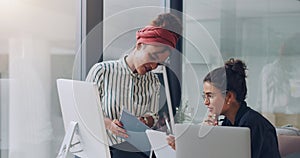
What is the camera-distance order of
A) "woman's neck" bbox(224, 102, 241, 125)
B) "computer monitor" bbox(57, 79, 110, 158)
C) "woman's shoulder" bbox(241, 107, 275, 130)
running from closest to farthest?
"computer monitor" bbox(57, 79, 110, 158) → "woman's shoulder" bbox(241, 107, 275, 130) → "woman's neck" bbox(224, 102, 241, 125)

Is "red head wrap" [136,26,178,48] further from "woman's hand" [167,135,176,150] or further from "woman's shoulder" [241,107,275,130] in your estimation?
"woman's shoulder" [241,107,275,130]

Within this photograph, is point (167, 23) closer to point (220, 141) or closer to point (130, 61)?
point (130, 61)

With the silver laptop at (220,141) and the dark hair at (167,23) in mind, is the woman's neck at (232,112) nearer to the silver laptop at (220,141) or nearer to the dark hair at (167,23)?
the silver laptop at (220,141)

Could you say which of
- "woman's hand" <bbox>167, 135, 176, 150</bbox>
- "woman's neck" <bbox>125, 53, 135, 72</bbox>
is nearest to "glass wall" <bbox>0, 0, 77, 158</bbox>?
"woman's neck" <bbox>125, 53, 135, 72</bbox>

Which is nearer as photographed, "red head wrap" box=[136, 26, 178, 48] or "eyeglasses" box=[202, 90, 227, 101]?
"red head wrap" box=[136, 26, 178, 48]

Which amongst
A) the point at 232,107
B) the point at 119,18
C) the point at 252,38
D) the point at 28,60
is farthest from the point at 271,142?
the point at 252,38

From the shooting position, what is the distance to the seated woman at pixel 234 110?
2.05 m

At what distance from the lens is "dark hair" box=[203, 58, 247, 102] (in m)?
2.20

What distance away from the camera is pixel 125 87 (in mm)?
2031

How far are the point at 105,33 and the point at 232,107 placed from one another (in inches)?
30.0

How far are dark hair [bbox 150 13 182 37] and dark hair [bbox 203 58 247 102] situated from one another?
38 centimetres

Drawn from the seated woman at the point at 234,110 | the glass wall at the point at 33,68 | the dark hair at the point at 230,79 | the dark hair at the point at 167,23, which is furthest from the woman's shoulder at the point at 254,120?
the glass wall at the point at 33,68

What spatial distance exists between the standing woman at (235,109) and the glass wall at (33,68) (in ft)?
2.76

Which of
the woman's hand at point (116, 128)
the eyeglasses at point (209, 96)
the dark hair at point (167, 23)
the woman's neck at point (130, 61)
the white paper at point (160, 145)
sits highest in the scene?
the dark hair at point (167, 23)
